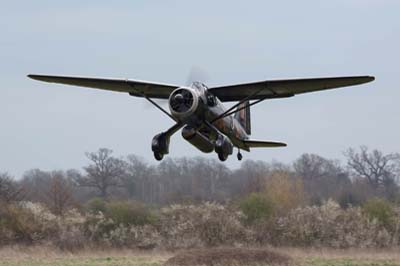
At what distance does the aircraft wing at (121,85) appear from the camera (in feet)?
86.0

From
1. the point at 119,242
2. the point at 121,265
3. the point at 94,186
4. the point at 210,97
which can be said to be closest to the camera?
the point at 210,97

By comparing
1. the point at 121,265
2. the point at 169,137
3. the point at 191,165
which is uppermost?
the point at 191,165

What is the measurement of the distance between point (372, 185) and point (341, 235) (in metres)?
33.1

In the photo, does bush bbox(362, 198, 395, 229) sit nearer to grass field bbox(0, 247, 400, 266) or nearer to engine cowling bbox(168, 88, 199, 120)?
grass field bbox(0, 247, 400, 266)

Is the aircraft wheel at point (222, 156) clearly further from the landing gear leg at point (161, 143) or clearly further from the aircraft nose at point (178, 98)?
the aircraft nose at point (178, 98)

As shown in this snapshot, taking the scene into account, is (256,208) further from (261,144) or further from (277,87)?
(277,87)

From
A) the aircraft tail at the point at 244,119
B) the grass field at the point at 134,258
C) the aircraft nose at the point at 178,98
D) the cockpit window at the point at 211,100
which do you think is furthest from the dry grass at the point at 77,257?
the aircraft nose at the point at 178,98

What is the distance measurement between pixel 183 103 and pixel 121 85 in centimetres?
422

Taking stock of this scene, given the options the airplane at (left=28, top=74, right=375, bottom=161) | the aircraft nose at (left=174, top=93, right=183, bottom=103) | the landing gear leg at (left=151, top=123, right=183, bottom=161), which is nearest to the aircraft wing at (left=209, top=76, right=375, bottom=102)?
the airplane at (left=28, top=74, right=375, bottom=161)

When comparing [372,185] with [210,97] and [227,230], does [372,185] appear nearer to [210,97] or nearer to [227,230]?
[227,230]

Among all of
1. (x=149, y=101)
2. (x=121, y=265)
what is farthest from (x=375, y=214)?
(x=149, y=101)

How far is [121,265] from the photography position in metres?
33.1

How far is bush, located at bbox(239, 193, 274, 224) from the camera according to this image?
4778 cm

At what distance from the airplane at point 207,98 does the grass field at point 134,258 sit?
796 cm
